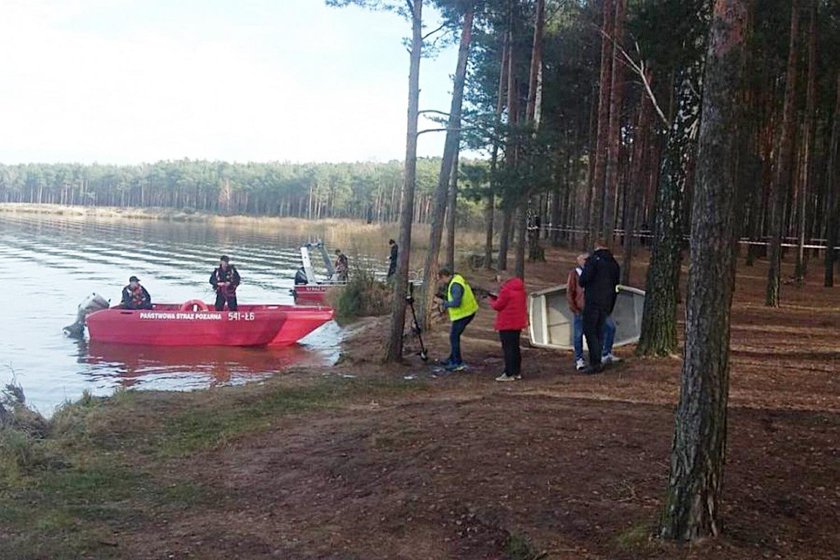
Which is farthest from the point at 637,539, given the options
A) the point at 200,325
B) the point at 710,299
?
the point at 200,325

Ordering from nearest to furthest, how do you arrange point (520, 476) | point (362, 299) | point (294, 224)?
point (520, 476) < point (362, 299) < point (294, 224)

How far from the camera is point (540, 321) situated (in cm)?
1466

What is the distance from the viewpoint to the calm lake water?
52.7 ft

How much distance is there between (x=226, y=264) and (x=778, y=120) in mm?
22286

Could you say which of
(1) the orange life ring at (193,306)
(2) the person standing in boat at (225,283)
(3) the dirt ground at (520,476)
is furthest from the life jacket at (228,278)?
(3) the dirt ground at (520,476)

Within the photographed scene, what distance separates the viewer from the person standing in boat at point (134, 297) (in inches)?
806

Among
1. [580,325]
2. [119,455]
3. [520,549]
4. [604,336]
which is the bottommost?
[119,455]

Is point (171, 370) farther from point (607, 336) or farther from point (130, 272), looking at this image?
point (130, 272)

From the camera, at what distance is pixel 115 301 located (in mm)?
28766

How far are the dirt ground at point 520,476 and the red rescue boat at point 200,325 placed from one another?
32.5 feet

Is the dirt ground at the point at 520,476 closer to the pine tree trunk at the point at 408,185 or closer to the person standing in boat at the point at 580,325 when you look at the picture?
the person standing in boat at the point at 580,325

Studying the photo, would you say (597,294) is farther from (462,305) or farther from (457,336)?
(457,336)

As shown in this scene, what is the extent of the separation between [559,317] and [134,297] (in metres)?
11.4

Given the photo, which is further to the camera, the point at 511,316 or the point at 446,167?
the point at 446,167
